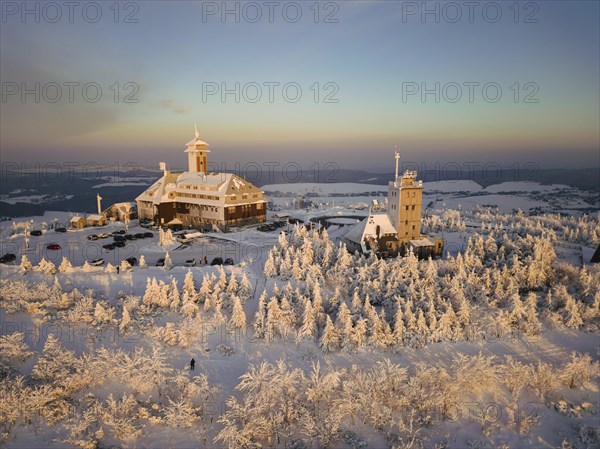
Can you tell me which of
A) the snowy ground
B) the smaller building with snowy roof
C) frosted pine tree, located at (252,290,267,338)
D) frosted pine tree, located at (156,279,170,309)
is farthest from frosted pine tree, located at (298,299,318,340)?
the smaller building with snowy roof

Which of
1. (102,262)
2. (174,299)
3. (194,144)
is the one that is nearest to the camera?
(174,299)

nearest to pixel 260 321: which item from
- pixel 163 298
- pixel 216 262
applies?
pixel 163 298

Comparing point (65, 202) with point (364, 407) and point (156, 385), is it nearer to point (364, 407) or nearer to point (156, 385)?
point (156, 385)

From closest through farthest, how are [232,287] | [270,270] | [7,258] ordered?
[232,287] < [270,270] < [7,258]

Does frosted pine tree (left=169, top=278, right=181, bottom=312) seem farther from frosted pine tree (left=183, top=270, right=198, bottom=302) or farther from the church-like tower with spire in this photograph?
the church-like tower with spire

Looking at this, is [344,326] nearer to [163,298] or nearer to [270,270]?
[270,270]

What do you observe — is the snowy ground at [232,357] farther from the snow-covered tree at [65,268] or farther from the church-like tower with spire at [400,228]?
the church-like tower with spire at [400,228]

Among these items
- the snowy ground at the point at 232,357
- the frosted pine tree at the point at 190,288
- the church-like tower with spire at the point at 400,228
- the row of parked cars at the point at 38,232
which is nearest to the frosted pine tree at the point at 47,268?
the snowy ground at the point at 232,357

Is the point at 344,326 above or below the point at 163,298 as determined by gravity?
below
